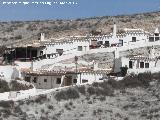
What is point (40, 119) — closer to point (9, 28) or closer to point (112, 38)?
point (112, 38)

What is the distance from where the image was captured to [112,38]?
282 ft

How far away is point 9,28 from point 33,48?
4769 cm

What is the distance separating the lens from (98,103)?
6919 centimetres

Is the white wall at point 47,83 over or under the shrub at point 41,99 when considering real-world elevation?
over

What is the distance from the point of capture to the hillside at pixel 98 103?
64.9 meters

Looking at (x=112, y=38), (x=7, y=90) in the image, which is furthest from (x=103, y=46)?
(x=7, y=90)

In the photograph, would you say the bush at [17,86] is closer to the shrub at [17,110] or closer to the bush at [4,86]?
the bush at [4,86]

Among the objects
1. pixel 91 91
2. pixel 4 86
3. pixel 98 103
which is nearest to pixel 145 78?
pixel 91 91

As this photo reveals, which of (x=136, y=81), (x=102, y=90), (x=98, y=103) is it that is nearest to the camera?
(x=98, y=103)

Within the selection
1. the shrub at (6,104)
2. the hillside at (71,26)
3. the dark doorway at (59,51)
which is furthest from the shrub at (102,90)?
the hillside at (71,26)

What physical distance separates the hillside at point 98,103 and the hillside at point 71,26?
33.6 meters

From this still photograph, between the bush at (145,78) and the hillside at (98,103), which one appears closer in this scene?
the hillside at (98,103)

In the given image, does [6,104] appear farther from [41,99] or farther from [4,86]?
[4,86]

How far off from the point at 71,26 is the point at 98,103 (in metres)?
53.1
